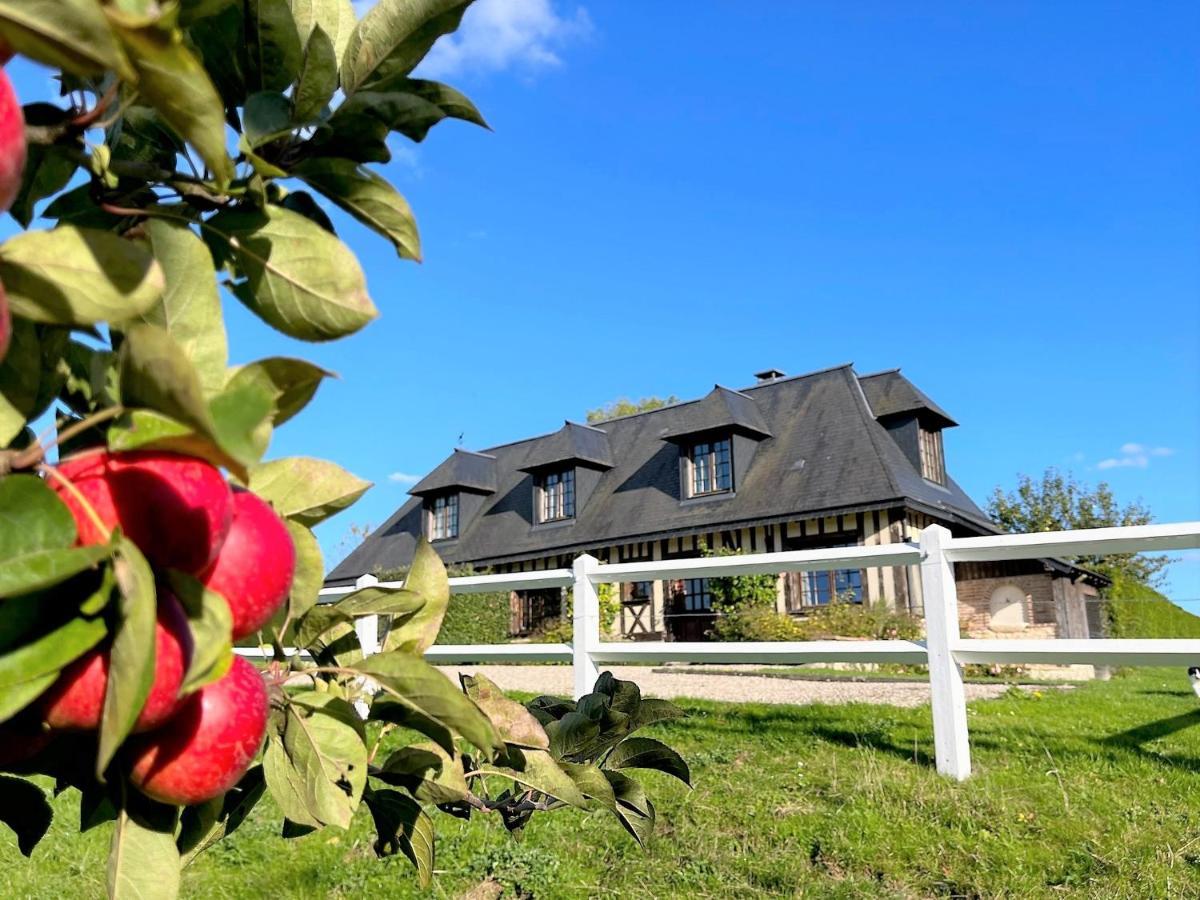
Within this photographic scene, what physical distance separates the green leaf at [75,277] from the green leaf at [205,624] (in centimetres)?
13

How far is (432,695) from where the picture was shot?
609 millimetres

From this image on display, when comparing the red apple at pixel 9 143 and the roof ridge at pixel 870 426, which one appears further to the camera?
the roof ridge at pixel 870 426

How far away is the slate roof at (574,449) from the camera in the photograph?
74.9ft

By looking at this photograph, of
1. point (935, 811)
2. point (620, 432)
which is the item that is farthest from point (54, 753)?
point (620, 432)

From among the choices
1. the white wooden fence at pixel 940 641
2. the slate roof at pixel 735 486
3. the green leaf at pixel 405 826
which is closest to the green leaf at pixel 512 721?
the green leaf at pixel 405 826

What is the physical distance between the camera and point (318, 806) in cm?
65

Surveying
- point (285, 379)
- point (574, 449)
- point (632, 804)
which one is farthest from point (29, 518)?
point (574, 449)

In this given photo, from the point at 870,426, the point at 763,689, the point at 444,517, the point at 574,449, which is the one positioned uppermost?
the point at 574,449

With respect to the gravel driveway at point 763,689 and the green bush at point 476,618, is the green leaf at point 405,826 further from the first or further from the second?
the green bush at point 476,618

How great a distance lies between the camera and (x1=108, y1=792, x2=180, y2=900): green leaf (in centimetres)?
58

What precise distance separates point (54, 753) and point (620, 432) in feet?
78.7

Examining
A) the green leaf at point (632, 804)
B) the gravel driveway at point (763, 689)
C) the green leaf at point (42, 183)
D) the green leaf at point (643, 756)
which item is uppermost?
the green leaf at point (42, 183)

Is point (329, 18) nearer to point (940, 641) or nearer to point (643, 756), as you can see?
point (643, 756)

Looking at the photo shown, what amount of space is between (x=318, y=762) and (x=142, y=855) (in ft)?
0.40
